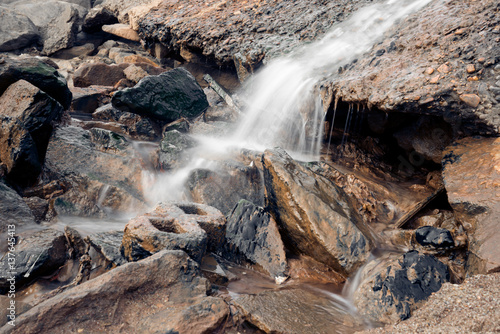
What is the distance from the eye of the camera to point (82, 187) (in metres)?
3.93

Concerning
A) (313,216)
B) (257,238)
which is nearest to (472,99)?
(313,216)

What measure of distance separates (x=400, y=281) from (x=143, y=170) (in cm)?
318

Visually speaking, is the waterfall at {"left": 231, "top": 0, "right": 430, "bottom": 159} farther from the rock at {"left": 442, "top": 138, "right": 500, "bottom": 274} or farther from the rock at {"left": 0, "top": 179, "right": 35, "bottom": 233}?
the rock at {"left": 0, "top": 179, "right": 35, "bottom": 233}

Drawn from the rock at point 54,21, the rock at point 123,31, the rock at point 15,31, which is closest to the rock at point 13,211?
the rock at point 123,31

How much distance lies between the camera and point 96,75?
783cm

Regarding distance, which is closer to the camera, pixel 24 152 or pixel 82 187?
pixel 24 152

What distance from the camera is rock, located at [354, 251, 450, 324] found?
2.38 m

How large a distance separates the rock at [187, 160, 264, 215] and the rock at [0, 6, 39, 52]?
11110mm

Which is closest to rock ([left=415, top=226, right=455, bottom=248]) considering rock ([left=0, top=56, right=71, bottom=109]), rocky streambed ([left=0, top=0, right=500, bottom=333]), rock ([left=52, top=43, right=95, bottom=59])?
rocky streambed ([left=0, top=0, right=500, bottom=333])

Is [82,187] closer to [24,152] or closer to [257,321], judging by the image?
[24,152]

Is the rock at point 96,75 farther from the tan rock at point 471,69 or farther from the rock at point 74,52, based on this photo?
the tan rock at point 471,69

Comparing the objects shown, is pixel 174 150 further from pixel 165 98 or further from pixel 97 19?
pixel 97 19

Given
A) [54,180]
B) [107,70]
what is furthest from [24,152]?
[107,70]

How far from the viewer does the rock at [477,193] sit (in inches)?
105
